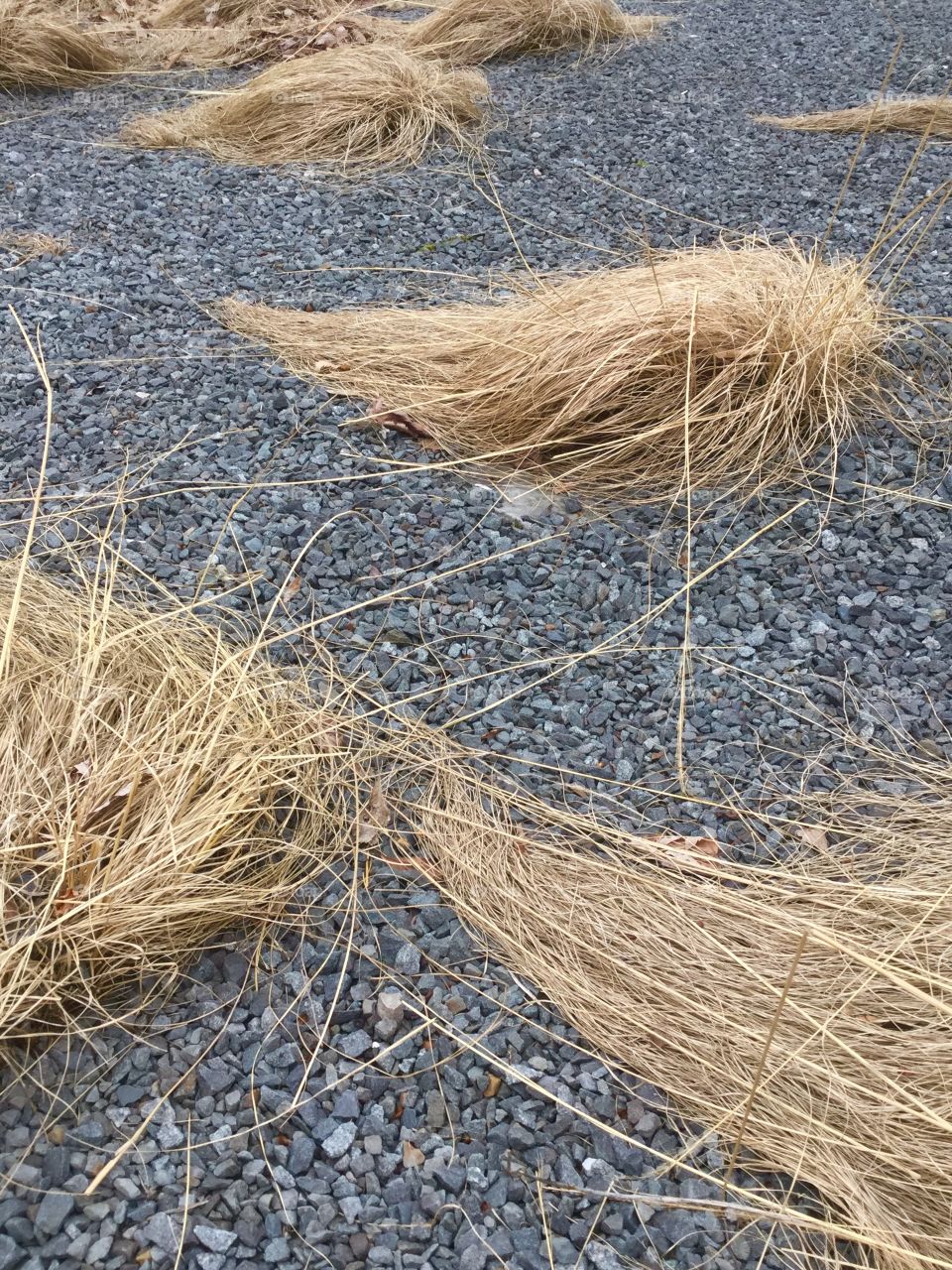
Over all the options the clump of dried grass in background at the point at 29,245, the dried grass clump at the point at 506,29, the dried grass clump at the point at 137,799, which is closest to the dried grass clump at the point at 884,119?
the dried grass clump at the point at 506,29

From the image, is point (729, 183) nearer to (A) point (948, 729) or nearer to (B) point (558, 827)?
(A) point (948, 729)

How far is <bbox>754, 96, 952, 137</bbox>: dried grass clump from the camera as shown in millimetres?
4242

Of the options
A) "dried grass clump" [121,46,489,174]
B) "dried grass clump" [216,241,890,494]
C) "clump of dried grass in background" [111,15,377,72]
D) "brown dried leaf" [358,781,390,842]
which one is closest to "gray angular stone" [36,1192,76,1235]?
"brown dried leaf" [358,781,390,842]

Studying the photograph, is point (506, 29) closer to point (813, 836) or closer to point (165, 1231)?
point (813, 836)

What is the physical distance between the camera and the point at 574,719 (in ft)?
5.95

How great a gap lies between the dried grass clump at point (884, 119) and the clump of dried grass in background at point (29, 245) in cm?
301

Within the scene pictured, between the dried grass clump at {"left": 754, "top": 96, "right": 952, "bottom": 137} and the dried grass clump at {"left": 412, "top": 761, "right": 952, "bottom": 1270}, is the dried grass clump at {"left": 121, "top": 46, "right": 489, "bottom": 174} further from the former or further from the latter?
the dried grass clump at {"left": 412, "top": 761, "right": 952, "bottom": 1270}

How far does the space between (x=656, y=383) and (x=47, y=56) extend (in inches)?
156

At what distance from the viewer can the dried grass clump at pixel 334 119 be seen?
160 inches

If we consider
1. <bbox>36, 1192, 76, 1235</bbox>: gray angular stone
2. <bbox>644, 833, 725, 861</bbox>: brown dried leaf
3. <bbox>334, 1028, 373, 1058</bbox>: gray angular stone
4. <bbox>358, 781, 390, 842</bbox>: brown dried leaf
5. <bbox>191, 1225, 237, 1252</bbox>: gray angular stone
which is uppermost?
<bbox>36, 1192, 76, 1235</bbox>: gray angular stone

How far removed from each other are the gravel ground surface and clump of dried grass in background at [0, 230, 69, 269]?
0.05 metres

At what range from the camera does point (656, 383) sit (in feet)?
8.02

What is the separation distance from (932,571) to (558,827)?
1.07 metres

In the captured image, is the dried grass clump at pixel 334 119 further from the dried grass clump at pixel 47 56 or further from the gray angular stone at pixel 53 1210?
the gray angular stone at pixel 53 1210
